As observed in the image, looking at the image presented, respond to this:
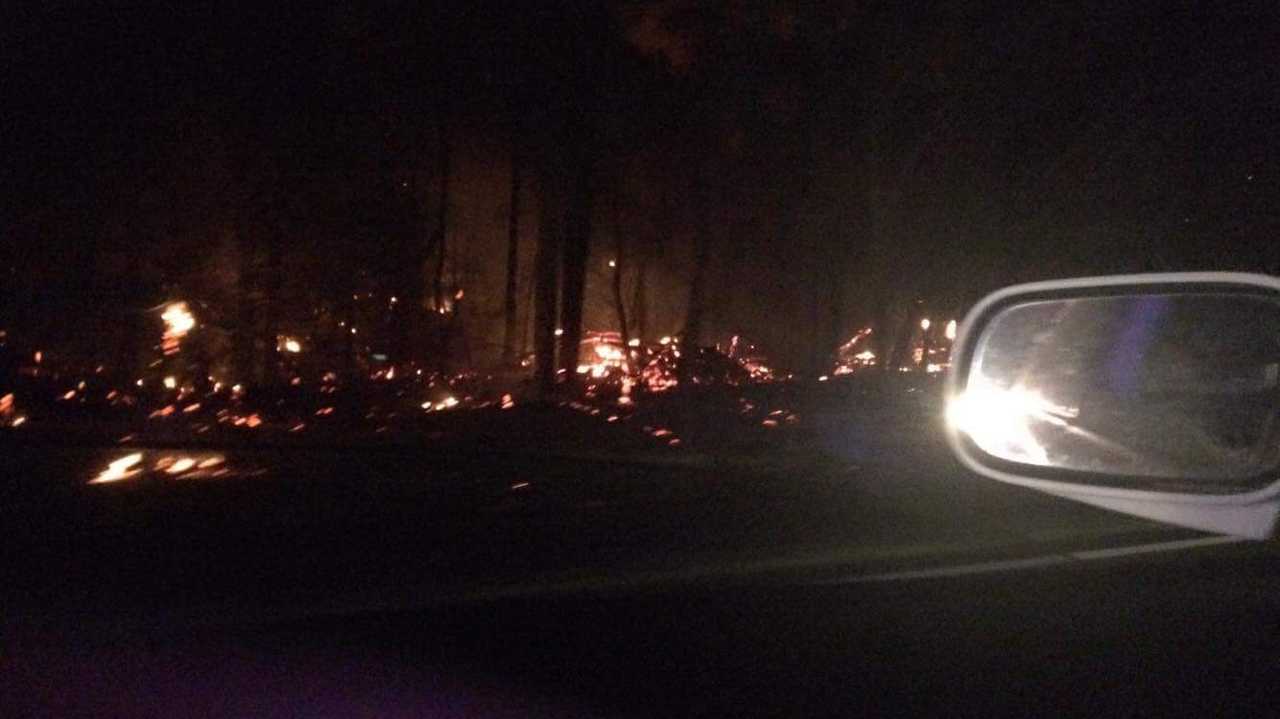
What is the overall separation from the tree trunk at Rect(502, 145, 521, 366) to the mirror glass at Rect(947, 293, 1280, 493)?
21450 millimetres

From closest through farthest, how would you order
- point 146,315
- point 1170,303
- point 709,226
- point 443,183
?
point 1170,303 < point 146,315 < point 443,183 < point 709,226

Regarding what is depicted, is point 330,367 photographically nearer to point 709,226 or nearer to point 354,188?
point 354,188

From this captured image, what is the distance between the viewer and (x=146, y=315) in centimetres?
2159

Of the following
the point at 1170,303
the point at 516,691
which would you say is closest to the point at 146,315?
the point at 516,691

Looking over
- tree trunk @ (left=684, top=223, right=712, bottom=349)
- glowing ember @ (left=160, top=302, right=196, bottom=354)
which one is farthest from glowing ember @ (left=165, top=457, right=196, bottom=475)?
tree trunk @ (left=684, top=223, right=712, bottom=349)

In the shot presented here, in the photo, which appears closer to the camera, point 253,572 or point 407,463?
point 253,572

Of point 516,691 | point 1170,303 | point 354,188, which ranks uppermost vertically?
point 354,188

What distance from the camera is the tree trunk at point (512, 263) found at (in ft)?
90.1

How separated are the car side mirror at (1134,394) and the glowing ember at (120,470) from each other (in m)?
5.56

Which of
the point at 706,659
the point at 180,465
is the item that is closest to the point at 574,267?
the point at 180,465

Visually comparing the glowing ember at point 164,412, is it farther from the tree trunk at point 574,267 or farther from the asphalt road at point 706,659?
the asphalt road at point 706,659

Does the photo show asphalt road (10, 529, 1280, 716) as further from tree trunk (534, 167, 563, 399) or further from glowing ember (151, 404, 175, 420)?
tree trunk (534, 167, 563, 399)

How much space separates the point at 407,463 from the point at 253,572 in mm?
3458

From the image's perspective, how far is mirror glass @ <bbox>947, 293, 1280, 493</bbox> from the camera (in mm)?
3838
